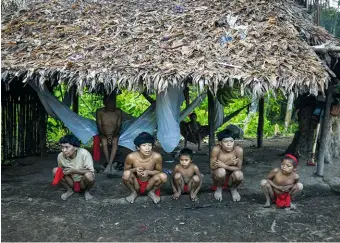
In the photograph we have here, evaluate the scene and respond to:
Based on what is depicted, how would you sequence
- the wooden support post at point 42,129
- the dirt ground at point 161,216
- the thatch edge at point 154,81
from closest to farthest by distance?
the dirt ground at point 161,216
the thatch edge at point 154,81
the wooden support post at point 42,129

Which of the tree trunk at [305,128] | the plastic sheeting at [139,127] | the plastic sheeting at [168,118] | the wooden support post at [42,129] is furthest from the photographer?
the wooden support post at [42,129]

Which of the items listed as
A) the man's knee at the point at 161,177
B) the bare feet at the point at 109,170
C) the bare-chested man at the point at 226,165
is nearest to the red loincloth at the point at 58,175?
the man's knee at the point at 161,177

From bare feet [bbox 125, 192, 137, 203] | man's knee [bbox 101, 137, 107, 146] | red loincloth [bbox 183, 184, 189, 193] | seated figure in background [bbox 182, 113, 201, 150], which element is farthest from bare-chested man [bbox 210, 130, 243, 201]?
seated figure in background [bbox 182, 113, 201, 150]

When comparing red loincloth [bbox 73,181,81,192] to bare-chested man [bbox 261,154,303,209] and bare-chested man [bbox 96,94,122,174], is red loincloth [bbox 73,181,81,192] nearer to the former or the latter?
bare-chested man [bbox 96,94,122,174]

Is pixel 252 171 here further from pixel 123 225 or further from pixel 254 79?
pixel 123 225

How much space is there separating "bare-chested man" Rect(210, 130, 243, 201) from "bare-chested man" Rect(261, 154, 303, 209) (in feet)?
1.31

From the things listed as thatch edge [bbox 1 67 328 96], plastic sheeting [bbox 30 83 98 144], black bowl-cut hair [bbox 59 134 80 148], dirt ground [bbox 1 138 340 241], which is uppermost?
thatch edge [bbox 1 67 328 96]

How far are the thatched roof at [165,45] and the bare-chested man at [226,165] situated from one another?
78cm

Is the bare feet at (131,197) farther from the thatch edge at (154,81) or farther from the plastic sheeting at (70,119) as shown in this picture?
the plastic sheeting at (70,119)

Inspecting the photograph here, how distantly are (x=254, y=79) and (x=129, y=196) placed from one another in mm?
2197

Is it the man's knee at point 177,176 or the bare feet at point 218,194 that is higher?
the man's knee at point 177,176

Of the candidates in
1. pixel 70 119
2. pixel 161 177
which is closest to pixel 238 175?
pixel 161 177

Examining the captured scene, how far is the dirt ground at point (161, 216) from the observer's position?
3.72 metres

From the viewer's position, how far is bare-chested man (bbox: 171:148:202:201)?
4.59 metres
